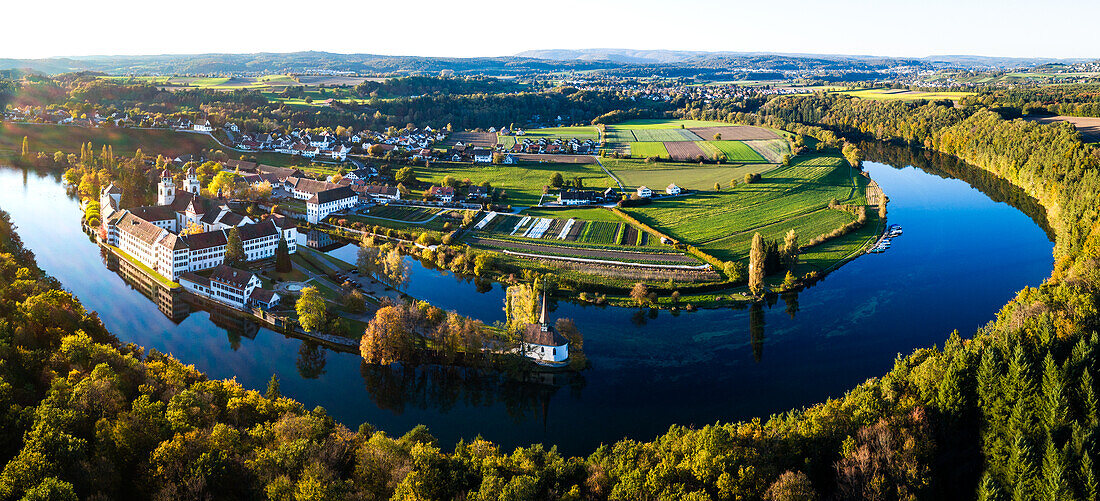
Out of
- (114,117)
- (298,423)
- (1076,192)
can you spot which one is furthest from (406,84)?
(298,423)

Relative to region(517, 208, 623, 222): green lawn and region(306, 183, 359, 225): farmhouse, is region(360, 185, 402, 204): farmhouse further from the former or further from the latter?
region(517, 208, 623, 222): green lawn

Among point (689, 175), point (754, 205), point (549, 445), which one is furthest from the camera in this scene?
point (689, 175)

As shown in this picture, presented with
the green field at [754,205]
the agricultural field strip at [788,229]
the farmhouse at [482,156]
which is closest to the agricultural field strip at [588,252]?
the agricultural field strip at [788,229]

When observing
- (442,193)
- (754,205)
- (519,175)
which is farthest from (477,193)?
(754,205)

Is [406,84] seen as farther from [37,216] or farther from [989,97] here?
[989,97]

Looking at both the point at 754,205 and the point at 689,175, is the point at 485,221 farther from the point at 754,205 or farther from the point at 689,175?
the point at 689,175

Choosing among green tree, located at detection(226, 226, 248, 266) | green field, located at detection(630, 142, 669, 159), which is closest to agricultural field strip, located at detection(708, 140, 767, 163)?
green field, located at detection(630, 142, 669, 159)
